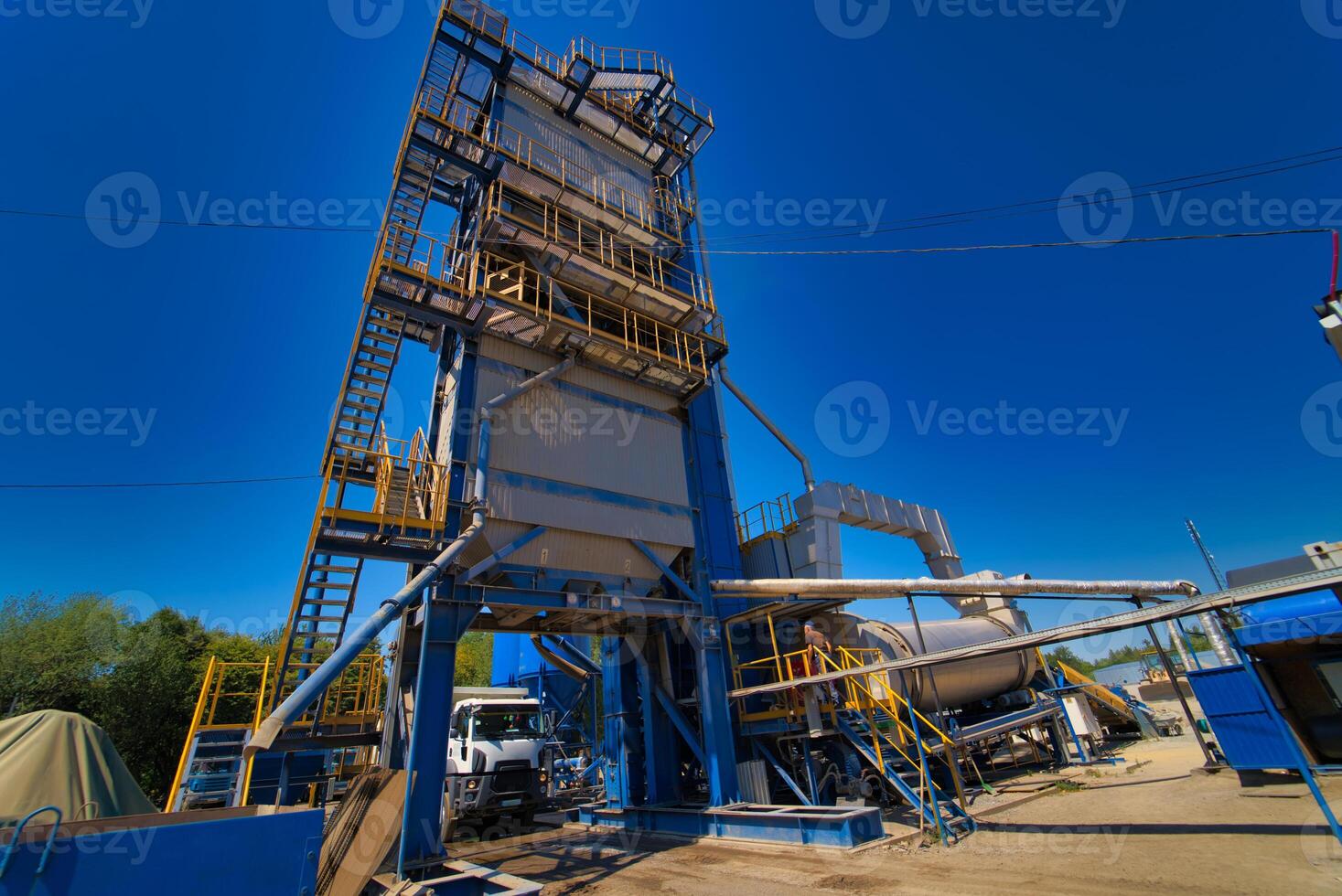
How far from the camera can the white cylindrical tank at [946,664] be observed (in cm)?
1367

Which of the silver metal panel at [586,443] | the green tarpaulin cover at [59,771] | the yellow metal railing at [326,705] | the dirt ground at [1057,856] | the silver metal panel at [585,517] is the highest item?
A: the silver metal panel at [586,443]

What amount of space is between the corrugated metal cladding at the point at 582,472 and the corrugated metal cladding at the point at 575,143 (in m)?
6.92

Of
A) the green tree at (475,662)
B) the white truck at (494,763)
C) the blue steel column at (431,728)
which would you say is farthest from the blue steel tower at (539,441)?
the green tree at (475,662)

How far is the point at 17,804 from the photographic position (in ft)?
23.7

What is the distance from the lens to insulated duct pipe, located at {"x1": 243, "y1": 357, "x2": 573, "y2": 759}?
247 inches

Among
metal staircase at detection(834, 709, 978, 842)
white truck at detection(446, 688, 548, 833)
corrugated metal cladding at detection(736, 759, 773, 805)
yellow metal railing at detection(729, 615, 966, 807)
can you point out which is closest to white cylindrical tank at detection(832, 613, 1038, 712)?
yellow metal railing at detection(729, 615, 966, 807)

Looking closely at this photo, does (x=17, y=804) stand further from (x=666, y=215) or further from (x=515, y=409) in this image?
(x=666, y=215)

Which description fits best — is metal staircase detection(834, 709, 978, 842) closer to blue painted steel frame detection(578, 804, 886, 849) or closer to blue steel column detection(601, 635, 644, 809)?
blue painted steel frame detection(578, 804, 886, 849)

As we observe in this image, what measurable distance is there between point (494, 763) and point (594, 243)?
1303cm

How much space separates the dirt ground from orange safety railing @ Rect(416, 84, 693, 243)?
14.7 m

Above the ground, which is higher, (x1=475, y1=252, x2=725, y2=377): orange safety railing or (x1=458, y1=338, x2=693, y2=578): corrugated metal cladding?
(x1=475, y1=252, x2=725, y2=377): orange safety railing

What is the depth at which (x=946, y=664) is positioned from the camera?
43.8 ft

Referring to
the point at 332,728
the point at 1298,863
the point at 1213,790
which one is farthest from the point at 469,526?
the point at 1213,790

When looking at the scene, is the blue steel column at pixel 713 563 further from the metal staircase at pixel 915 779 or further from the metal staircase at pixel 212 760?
the metal staircase at pixel 212 760
